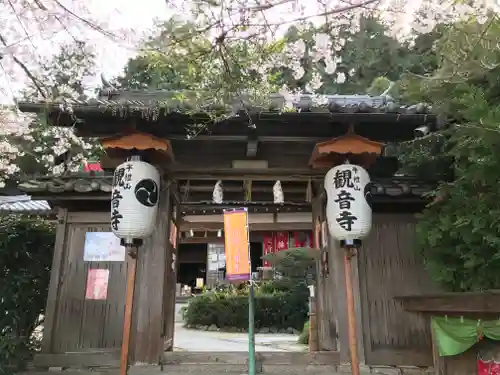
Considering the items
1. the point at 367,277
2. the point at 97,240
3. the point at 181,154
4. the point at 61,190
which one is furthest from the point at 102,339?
the point at 367,277

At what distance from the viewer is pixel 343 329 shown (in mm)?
6109

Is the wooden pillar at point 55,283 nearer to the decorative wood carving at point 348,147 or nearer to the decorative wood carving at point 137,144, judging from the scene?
the decorative wood carving at point 137,144

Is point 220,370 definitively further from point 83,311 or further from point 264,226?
point 264,226

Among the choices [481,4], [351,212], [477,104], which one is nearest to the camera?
[481,4]

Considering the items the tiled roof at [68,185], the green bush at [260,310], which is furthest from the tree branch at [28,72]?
the green bush at [260,310]

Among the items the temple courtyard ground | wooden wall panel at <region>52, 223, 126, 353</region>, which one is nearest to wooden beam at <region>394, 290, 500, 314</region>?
wooden wall panel at <region>52, 223, 126, 353</region>

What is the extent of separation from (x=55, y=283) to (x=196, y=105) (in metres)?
3.66

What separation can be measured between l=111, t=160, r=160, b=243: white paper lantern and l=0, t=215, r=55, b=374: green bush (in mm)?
2122

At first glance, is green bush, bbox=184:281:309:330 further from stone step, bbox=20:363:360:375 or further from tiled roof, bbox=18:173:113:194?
tiled roof, bbox=18:173:113:194

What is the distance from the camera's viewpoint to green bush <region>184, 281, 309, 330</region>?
17.0m

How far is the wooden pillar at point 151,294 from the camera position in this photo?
19.6 ft

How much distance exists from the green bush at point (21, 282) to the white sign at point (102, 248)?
97 cm

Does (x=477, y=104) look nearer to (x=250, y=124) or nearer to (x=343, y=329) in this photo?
(x=250, y=124)

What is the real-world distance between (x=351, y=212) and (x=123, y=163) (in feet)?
10.4
